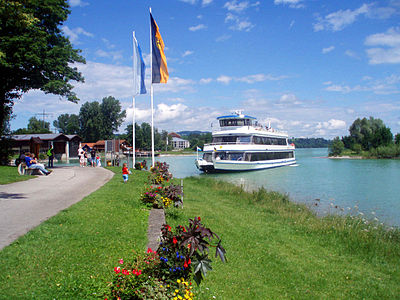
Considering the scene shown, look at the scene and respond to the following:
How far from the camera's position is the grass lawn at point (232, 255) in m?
4.77

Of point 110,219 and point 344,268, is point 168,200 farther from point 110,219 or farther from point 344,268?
point 344,268

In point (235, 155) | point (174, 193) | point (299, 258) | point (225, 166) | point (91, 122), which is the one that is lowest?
point (299, 258)

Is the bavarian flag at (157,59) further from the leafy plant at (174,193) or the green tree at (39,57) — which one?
the leafy plant at (174,193)

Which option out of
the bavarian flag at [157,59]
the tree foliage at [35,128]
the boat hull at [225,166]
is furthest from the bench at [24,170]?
the tree foliage at [35,128]

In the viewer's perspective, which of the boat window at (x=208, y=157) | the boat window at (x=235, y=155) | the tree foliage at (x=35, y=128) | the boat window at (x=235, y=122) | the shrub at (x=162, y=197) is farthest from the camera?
the tree foliage at (x=35, y=128)

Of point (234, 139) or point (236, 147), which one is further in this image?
point (234, 139)

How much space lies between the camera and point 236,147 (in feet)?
130

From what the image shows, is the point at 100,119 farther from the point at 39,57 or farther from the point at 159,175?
the point at 159,175

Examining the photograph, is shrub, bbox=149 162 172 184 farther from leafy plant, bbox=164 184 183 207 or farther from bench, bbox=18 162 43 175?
bench, bbox=18 162 43 175

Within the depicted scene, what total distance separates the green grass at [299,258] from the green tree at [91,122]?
10067 cm

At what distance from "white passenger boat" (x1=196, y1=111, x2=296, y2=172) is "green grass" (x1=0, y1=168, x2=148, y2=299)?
30.2 metres

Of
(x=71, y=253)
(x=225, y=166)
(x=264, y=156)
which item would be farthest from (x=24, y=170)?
(x=264, y=156)

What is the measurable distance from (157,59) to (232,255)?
15327 mm

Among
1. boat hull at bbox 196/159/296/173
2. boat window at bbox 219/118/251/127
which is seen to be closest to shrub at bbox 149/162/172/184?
boat hull at bbox 196/159/296/173
